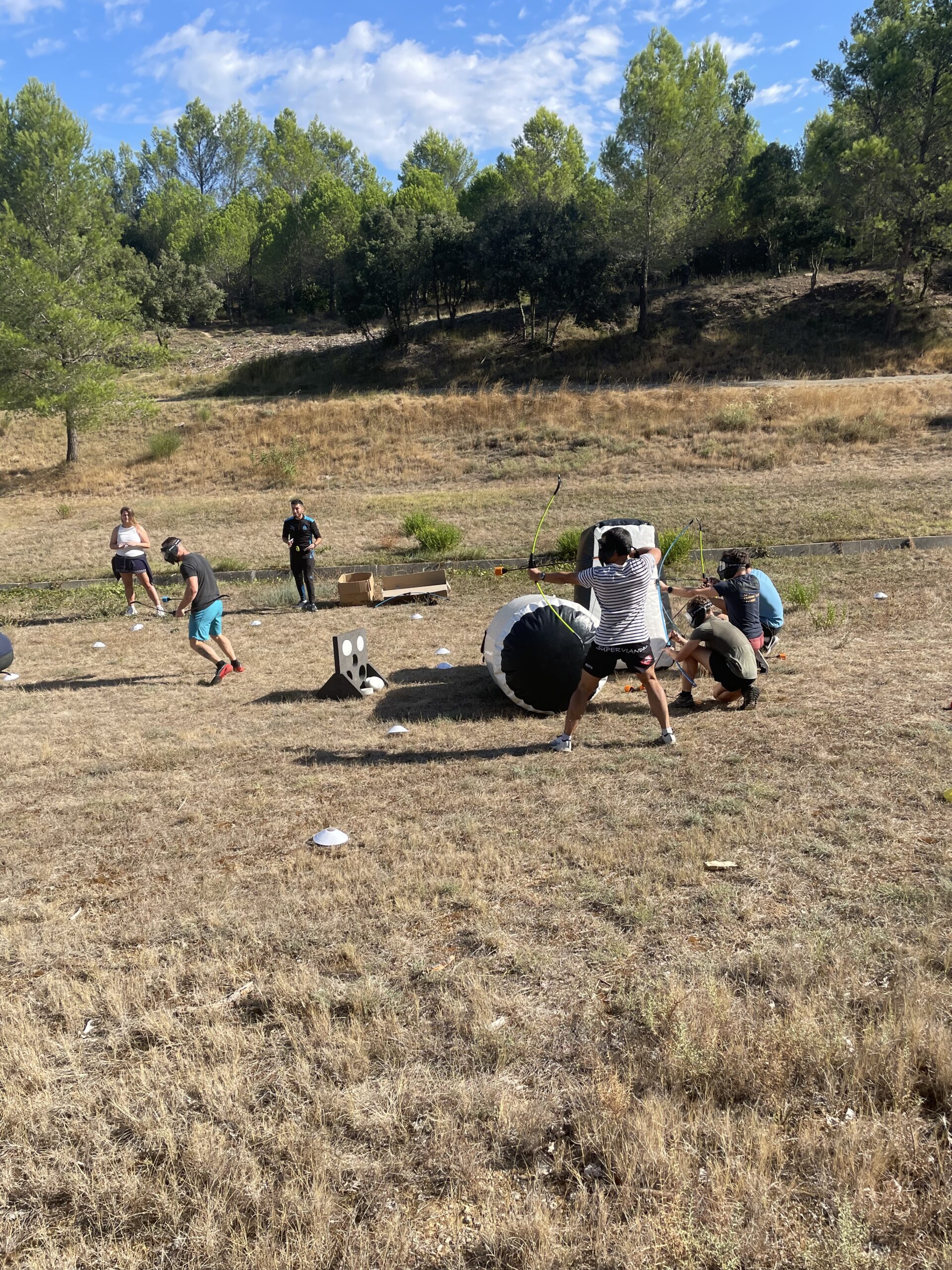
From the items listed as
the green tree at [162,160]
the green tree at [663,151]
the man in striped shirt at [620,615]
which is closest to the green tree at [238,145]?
the green tree at [162,160]

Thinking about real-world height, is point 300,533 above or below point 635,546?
above

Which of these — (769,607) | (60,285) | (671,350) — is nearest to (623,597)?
(769,607)

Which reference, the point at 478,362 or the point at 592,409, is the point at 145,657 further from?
the point at 478,362

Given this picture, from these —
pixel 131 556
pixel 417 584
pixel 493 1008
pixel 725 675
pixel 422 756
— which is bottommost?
pixel 493 1008

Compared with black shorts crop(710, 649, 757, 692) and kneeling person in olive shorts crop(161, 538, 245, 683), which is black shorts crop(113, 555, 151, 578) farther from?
black shorts crop(710, 649, 757, 692)

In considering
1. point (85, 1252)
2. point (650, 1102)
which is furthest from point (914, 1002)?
point (85, 1252)

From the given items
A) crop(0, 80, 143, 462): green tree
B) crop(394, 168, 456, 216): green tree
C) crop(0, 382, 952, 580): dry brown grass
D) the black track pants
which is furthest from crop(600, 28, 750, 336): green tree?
the black track pants

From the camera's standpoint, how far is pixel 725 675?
680 centimetres

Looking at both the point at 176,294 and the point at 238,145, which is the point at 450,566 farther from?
the point at 238,145

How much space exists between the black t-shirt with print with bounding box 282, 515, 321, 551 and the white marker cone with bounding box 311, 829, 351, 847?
25.1 feet

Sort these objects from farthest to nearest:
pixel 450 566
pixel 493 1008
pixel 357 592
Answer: pixel 450 566 < pixel 357 592 < pixel 493 1008

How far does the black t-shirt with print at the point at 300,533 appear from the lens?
39.6 feet

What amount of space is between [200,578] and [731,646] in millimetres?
5519

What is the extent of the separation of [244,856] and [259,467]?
2215 centimetres
